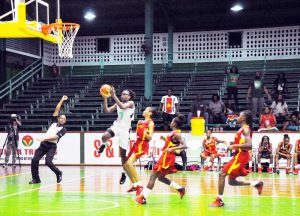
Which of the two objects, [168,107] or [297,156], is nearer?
[297,156]

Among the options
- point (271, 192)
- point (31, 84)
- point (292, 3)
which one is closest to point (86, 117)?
point (31, 84)

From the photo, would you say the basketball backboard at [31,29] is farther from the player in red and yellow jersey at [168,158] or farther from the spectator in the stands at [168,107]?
the spectator in the stands at [168,107]

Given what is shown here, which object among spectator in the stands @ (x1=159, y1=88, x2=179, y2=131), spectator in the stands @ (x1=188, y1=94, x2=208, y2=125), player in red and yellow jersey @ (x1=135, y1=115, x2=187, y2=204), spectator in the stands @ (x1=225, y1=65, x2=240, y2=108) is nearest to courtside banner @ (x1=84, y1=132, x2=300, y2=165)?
spectator in the stands @ (x1=159, y1=88, x2=179, y2=131)

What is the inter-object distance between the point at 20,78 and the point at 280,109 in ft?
45.3

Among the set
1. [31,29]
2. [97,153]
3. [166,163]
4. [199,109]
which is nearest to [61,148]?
[97,153]

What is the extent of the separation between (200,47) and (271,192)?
1864 centimetres

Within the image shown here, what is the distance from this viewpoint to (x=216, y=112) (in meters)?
21.7

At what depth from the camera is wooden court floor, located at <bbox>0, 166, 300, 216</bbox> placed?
30.4 feet

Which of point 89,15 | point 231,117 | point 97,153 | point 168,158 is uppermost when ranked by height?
point 89,15

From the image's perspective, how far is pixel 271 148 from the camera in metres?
18.7

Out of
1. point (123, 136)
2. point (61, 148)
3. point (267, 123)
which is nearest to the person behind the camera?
point (123, 136)

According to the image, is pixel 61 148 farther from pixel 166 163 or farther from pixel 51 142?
pixel 166 163

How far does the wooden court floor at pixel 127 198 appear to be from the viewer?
927cm

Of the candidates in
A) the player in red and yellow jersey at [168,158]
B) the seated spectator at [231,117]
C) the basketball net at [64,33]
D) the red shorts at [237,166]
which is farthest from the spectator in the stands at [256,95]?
the red shorts at [237,166]
